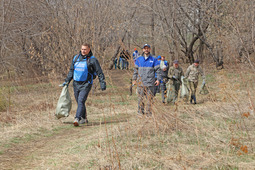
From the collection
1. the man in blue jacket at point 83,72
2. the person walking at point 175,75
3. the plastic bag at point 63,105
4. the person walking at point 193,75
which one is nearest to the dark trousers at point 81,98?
the man in blue jacket at point 83,72

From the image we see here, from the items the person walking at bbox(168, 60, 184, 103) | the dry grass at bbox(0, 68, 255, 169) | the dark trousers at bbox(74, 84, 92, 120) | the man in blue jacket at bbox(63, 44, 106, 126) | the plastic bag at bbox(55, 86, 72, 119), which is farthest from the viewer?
the person walking at bbox(168, 60, 184, 103)

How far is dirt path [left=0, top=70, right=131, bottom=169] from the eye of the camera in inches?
199

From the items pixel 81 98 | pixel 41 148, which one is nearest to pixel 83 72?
pixel 81 98

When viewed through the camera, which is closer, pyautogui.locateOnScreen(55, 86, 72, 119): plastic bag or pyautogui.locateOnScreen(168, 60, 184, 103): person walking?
pyautogui.locateOnScreen(55, 86, 72, 119): plastic bag

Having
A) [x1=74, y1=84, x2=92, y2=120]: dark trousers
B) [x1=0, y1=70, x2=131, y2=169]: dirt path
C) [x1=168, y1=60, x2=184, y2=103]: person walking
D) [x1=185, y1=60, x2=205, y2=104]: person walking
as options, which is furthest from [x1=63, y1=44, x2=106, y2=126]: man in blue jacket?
[x1=185, y1=60, x2=205, y2=104]: person walking

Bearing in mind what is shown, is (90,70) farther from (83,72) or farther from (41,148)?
(41,148)

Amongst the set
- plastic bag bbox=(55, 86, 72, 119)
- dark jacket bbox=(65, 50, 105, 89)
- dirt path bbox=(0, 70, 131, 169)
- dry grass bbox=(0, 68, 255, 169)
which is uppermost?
dark jacket bbox=(65, 50, 105, 89)

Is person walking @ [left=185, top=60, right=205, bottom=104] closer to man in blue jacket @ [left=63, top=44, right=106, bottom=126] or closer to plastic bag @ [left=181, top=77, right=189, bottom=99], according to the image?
plastic bag @ [left=181, top=77, right=189, bottom=99]

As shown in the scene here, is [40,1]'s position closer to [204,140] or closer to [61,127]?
[61,127]

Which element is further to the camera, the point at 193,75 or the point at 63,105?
the point at 193,75

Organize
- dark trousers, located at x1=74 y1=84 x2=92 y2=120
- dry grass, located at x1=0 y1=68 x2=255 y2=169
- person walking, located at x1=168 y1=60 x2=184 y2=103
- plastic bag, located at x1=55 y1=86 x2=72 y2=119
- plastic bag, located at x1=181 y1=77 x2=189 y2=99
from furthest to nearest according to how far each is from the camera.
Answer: person walking, located at x1=168 y1=60 x2=184 y2=103 < plastic bag, located at x1=181 y1=77 x2=189 y2=99 < plastic bag, located at x1=55 y1=86 x2=72 y2=119 < dark trousers, located at x1=74 y1=84 x2=92 y2=120 < dry grass, located at x1=0 y1=68 x2=255 y2=169

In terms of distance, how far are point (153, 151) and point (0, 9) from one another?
9.76 m

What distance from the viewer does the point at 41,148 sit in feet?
19.8

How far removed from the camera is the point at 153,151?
476cm
